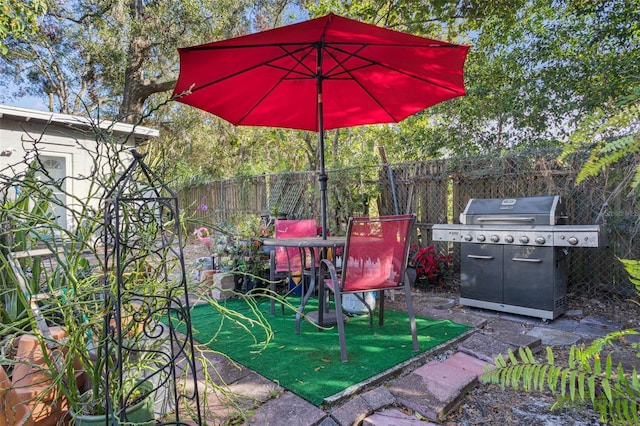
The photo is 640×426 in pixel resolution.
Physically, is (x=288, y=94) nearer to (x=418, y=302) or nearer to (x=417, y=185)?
(x=417, y=185)

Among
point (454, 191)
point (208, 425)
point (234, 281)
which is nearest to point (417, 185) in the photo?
point (454, 191)

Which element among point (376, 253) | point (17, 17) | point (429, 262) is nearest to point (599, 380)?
point (376, 253)

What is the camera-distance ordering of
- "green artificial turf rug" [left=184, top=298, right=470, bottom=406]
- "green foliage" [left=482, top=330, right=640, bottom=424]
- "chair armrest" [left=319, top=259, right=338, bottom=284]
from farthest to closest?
"chair armrest" [left=319, top=259, right=338, bottom=284], "green artificial turf rug" [left=184, top=298, right=470, bottom=406], "green foliage" [left=482, top=330, right=640, bottom=424]

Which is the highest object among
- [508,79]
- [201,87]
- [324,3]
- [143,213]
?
[324,3]

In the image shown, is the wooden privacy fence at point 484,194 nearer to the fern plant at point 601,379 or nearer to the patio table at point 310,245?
the patio table at point 310,245

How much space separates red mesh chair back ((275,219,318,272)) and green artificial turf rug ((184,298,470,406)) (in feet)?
1.61

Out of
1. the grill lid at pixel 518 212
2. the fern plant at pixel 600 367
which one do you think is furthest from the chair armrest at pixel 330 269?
the grill lid at pixel 518 212

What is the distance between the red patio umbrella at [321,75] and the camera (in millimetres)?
2346

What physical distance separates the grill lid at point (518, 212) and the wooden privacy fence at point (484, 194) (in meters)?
0.34

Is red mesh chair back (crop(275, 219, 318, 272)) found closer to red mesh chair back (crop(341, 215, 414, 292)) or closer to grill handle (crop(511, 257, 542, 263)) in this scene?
red mesh chair back (crop(341, 215, 414, 292))

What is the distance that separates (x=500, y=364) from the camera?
3.75ft

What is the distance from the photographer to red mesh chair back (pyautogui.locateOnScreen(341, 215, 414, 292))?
244 centimetres

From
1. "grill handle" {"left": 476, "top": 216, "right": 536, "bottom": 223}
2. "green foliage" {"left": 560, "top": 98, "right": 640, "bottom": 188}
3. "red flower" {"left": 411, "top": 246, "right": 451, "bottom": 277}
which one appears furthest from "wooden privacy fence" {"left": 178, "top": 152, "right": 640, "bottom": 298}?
"green foliage" {"left": 560, "top": 98, "right": 640, "bottom": 188}

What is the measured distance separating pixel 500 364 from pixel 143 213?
4.49 ft
